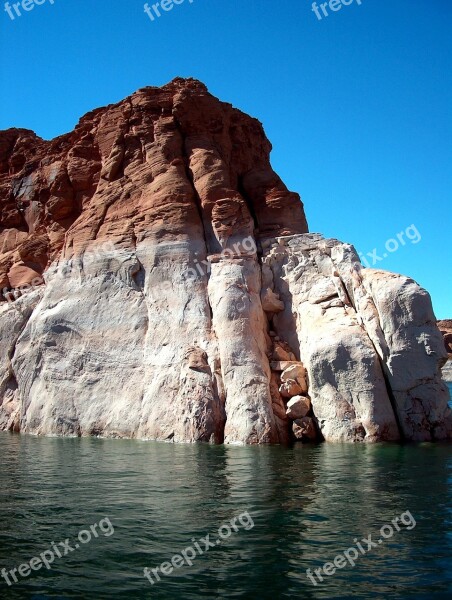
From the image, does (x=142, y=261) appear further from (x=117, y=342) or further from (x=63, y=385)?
(x=63, y=385)

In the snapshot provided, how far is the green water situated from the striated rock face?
10.8 ft

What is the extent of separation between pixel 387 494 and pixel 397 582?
5.21 m

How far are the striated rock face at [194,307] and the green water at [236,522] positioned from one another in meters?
3.30

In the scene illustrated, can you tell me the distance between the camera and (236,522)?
37.3ft

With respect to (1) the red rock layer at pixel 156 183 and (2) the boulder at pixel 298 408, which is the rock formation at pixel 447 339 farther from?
(2) the boulder at pixel 298 408

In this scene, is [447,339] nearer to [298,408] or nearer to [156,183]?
[156,183]

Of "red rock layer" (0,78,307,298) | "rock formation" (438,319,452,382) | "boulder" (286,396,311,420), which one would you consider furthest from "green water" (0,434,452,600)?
"rock formation" (438,319,452,382)

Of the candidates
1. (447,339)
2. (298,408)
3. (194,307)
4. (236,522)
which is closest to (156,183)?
(194,307)

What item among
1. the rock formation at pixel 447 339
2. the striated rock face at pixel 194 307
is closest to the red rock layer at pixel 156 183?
the striated rock face at pixel 194 307

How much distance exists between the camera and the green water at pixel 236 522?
27.6 feet

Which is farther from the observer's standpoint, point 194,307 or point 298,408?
point 194,307

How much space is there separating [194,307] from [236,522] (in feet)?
54.5

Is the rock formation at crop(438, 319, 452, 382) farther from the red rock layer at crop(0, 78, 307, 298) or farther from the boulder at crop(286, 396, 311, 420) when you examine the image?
the boulder at crop(286, 396, 311, 420)

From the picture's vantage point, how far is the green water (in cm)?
842
